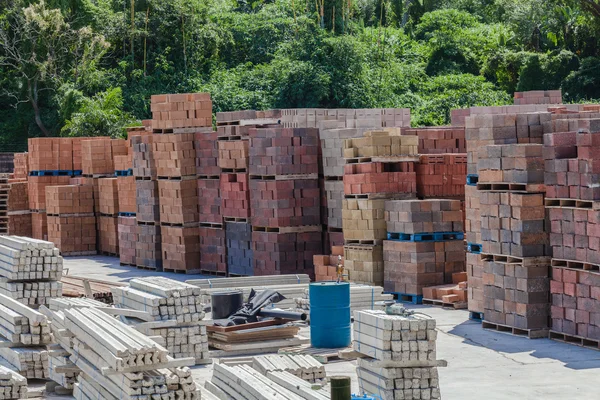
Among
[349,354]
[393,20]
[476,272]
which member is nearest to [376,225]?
[476,272]

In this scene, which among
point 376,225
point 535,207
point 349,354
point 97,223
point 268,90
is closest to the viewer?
point 349,354

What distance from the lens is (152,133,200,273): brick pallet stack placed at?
753 inches

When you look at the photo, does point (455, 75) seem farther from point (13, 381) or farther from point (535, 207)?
point (13, 381)

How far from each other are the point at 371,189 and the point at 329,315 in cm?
377

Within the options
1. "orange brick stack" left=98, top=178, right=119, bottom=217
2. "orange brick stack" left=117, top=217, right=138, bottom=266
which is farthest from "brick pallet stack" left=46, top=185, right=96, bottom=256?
"orange brick stack" left=117, top=217, right=138, bottom=266

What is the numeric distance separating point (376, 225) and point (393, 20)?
32822 mm

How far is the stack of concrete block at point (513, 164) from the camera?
39.2 ft

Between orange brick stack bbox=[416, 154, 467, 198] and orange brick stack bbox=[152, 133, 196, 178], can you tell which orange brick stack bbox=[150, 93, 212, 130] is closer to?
orange brick stack bbox=[152, 133, 196, 178]

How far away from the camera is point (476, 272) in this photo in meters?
13.1

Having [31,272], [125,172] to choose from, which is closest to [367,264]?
[31,272]

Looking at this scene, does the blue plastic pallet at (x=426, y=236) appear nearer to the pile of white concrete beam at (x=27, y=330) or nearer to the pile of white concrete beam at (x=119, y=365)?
the pile of white concrete beam at (x=27, y=330)

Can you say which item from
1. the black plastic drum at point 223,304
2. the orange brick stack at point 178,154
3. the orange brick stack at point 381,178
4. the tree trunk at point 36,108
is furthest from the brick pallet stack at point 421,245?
the tree trunk at point 36,108

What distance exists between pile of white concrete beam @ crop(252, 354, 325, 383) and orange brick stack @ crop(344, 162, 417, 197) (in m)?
5.62

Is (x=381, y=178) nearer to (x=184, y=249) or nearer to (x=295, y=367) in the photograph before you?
(x=184, y=249)
